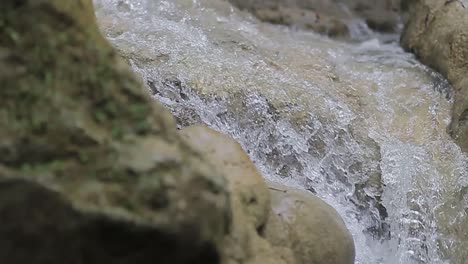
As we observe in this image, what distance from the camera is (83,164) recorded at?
1733mm

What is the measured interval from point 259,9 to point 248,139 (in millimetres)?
2908

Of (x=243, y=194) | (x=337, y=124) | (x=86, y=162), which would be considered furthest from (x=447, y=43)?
(x=86, y=162)

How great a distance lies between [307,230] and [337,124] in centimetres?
148

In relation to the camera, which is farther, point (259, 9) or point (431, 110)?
point (259, 9)

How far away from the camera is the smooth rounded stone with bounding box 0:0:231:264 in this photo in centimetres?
167

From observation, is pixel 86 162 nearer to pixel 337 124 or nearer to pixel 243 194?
pixel 243 194

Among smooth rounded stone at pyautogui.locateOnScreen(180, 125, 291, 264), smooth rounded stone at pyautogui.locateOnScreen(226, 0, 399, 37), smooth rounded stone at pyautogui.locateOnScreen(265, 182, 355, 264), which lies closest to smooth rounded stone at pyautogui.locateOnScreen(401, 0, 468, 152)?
smooth rounded stone at pyautogui.locateOnScreen(226, 0, 399, 37)

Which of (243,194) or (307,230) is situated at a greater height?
(243,194)

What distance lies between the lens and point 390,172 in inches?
152

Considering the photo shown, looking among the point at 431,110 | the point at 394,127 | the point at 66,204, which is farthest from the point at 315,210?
the point at 431,110

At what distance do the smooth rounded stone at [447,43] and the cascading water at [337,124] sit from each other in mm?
109

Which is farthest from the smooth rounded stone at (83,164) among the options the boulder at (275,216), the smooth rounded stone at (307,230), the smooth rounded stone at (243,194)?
the smooth rounded stone at (307,230)

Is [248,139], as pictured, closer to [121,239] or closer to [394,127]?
[394,127]

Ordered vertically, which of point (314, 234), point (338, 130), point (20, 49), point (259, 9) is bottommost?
point (259, 9)
